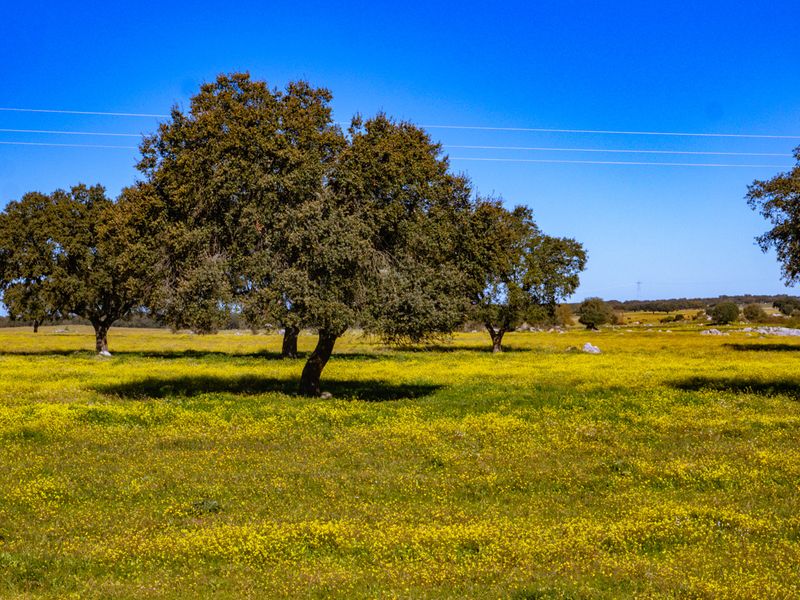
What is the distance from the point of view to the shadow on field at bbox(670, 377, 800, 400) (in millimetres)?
31147

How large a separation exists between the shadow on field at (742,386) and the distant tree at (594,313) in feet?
355

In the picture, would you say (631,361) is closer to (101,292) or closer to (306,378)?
(306,378)

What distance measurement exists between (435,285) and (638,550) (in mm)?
17506

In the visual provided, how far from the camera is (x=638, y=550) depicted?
11258 millimetres

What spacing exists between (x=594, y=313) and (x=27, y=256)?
376ft

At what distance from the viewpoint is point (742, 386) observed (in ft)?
110

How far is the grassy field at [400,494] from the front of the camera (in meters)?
10.2

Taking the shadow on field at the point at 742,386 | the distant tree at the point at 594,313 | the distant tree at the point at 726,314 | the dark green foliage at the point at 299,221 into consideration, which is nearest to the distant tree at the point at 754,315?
the distant tree at the point at 726,314

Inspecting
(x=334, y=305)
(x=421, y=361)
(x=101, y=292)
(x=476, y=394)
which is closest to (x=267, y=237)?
(x=334, y=305)

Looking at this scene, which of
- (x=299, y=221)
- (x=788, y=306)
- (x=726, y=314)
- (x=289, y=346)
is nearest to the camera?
(x=299, y=221)

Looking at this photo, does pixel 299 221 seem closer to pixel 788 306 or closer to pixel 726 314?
pixel 726 314

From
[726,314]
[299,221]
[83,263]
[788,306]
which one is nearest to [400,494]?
[299,221]

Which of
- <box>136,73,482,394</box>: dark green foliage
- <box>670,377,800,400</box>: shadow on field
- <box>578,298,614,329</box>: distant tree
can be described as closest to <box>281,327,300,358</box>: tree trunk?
<box>136,73,482,394</box>: dark green foliage

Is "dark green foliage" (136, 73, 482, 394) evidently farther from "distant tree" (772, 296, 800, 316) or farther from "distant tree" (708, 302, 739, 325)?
"distant tree" (772, 296, 800, 316)
